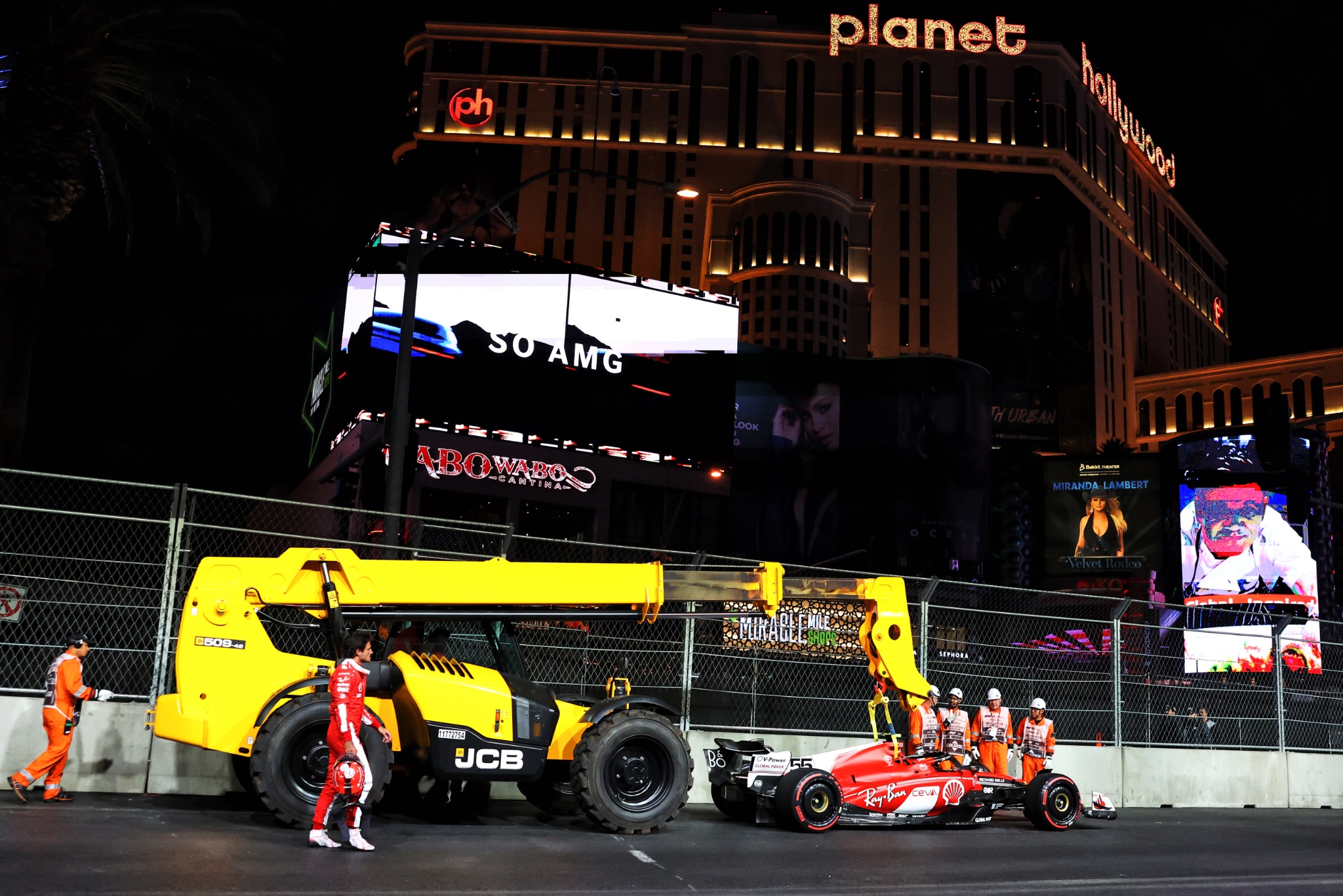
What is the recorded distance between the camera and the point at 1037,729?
13.7 m

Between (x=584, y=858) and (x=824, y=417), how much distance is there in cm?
6684

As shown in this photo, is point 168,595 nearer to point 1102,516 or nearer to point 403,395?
point 403,395

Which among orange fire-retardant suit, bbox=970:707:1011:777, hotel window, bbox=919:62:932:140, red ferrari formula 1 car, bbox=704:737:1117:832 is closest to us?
red ferrari formula 1 car, bbox=704:737:1117:832

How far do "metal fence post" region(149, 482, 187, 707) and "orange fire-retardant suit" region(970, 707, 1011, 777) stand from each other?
9.06m

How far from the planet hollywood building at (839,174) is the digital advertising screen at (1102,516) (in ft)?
134

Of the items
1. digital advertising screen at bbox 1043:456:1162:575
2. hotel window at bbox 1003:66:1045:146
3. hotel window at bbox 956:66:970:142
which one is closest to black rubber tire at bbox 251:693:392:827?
digital advertising screen at bbox 1043:456:1162:575

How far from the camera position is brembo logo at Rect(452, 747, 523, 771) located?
9969mm

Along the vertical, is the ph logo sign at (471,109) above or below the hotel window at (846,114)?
below

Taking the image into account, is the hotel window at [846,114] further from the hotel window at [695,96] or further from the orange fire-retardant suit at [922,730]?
the orange fire-retardant suit at [922,730]

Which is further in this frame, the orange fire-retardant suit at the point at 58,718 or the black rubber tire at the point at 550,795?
the black rubber tire at the point at 550,795

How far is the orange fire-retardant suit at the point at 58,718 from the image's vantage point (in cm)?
1020

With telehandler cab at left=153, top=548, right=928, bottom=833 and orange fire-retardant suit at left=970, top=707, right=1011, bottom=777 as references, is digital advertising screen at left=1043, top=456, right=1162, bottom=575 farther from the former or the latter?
telehandler cab at left=153, top=548, right=928, bottom=833

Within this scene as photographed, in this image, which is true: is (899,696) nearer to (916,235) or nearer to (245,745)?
(245,745)

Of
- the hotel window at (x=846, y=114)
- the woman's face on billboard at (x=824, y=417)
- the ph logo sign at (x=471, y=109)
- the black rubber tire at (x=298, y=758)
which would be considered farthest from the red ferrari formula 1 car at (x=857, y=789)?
the hotel window at (x=846, y=114)
